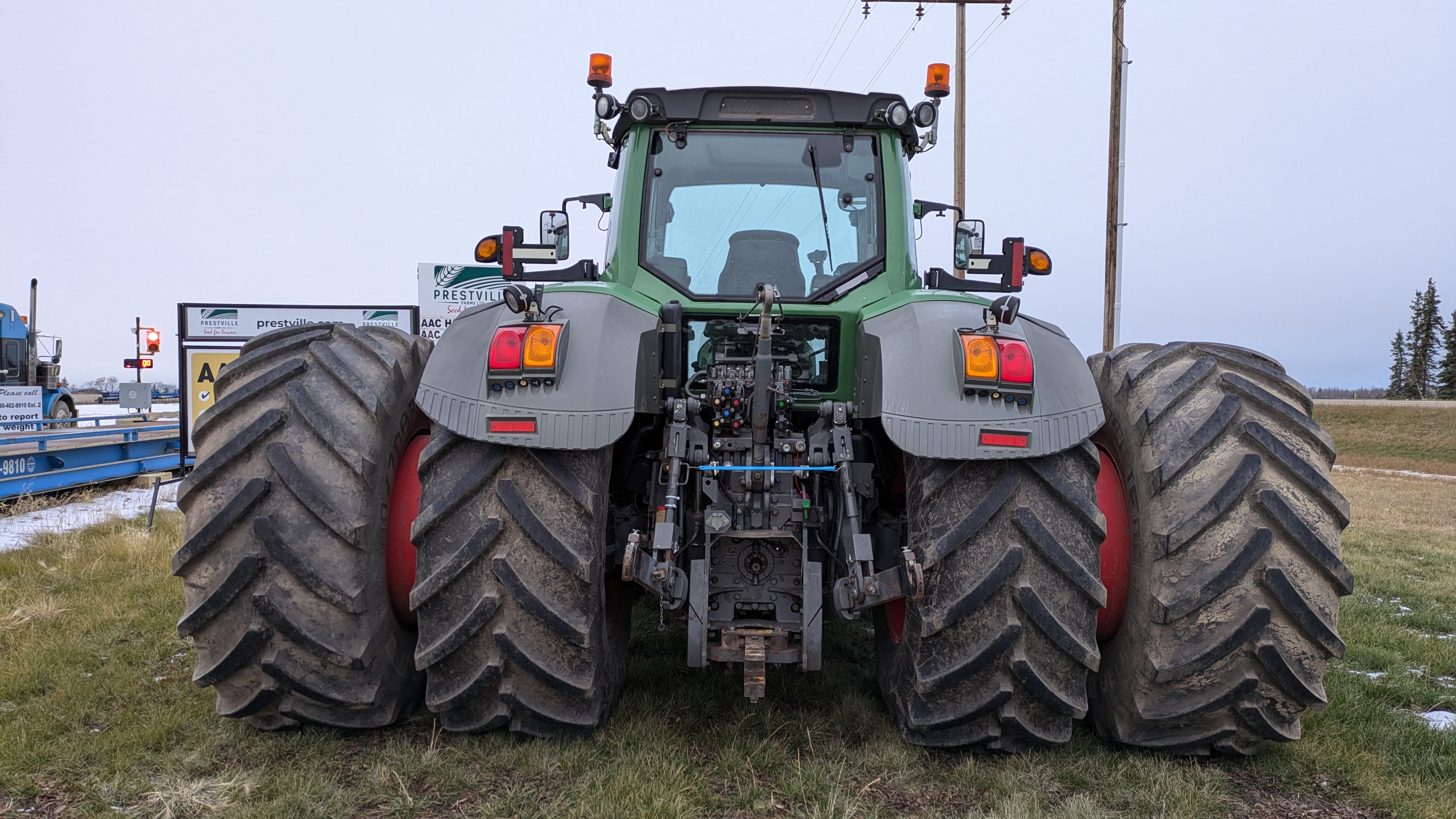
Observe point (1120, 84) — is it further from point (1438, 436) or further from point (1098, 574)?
point (1438, 436)

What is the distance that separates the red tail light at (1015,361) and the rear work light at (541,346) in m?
1.41

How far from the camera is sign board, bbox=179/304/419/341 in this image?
287 inches

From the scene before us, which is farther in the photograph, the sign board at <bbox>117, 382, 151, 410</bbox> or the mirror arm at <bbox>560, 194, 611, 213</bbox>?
the sign board at <bbox>117, 382, 151, 410</bbox>

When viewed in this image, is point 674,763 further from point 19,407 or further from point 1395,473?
point 1395,473

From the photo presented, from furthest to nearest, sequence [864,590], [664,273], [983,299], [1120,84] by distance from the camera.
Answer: [1120,84] → [664,273] → [983,299] → [864,590]

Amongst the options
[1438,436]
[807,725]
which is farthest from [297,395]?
[1438,436]

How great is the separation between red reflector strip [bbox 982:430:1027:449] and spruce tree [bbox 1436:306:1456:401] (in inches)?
2890

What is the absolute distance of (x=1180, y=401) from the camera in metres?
2.87

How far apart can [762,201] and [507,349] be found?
1505mm

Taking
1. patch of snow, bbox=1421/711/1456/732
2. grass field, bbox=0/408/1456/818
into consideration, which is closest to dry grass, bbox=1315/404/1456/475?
patch of snow, bbox=1421/711/1456/732

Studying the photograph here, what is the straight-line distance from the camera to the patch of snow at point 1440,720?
3.33 metres

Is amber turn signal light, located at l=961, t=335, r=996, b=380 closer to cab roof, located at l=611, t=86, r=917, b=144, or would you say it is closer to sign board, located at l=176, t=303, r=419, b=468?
cab roof, located at l=611, t=86, r=917, b=144

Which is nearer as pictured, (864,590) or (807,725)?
(864,590)

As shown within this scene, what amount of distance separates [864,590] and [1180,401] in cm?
129
